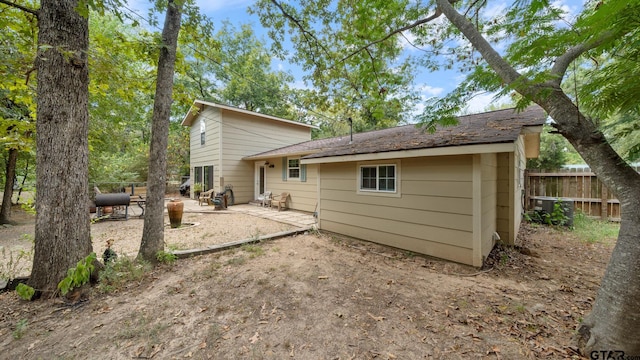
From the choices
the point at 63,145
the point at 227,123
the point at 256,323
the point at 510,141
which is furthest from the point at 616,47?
the point at 227,123

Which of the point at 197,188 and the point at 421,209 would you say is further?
the point at 197,188

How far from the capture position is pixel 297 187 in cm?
953

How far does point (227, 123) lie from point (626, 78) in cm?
1145

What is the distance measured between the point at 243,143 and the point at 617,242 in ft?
38.2

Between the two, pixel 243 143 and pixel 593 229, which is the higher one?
pixel 243 143

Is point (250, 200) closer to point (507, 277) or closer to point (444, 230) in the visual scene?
A: point (444, 230)

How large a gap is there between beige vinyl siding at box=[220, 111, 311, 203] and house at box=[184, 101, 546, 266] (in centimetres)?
603

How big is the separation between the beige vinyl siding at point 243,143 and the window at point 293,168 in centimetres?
285

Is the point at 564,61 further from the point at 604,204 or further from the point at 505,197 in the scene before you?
the point at 604,204

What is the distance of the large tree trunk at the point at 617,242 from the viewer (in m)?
1.82

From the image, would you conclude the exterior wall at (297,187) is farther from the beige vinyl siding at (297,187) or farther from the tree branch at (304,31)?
the tree branch at (304,31)

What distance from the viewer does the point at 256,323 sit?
8.20 feet

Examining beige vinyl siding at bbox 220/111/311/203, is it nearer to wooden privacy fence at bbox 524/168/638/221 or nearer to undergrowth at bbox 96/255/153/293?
undergrowth at bbox 96/255/153/293

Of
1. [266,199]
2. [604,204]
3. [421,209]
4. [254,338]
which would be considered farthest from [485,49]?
[266,199]
